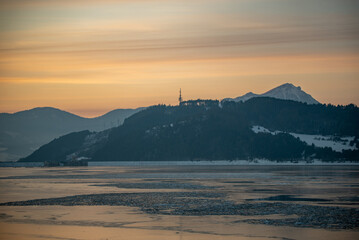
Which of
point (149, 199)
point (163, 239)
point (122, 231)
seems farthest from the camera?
point (149, 199)

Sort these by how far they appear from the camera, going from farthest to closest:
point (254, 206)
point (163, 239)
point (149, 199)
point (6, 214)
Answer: point (149, 199) → point (254, 206) → point (6, 214) → point (163, 239)

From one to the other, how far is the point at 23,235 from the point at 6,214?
1303cm

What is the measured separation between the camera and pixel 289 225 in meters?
48.3

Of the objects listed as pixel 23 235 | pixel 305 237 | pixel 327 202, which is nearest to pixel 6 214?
pixel 23 235

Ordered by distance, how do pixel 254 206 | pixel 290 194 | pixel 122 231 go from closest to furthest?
1. pixel 122 231
2. pixel 254 206
3. pixel 290 194

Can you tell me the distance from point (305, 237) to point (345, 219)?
969cm

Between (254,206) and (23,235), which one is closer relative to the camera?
(23,235)

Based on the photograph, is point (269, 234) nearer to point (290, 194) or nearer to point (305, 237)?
point (305, 237)

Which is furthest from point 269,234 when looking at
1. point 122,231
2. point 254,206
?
point 254,206

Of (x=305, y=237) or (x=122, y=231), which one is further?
(x=122, y=231)

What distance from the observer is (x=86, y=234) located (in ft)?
147

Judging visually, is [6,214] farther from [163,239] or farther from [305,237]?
[305,237]

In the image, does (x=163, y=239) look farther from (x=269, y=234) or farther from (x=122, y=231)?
(x=269, y=234)

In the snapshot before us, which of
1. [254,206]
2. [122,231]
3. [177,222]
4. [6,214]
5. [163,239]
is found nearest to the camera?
[163,239]
